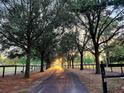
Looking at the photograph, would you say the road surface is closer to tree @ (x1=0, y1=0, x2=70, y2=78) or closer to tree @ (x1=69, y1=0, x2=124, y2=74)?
tree @ (x1=0, y1=0, x2=70, y2=78)

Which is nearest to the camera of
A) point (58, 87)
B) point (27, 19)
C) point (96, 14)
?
point (58, 87)

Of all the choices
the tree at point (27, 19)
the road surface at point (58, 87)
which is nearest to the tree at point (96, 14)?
the tree at point (27, 19)

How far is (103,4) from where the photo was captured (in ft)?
82.2

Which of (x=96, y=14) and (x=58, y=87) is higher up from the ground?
(x=96, y=14)

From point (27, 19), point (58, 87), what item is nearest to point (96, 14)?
point (27, 19)

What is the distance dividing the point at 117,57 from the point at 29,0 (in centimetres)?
3988

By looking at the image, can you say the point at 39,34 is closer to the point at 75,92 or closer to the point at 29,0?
the point at 29,0

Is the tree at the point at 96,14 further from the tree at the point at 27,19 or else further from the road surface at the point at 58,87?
the road surface at the point at 58,87

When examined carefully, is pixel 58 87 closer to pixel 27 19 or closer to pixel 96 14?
pixel 27 19

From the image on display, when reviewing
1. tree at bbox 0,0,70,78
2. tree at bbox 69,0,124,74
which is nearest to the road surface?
tree at bbox 0,0,70,78

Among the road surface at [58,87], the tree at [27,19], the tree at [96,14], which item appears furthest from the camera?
the tree at [96,14]

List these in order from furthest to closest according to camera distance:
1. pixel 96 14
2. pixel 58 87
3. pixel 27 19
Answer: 1. pixel 96 14
2. pixel 27 19
3. pixel 58 87

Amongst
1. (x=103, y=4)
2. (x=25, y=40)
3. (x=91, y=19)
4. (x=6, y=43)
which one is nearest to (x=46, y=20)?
(x=25, y=40)

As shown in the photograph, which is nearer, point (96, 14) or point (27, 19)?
point (27, 19)
